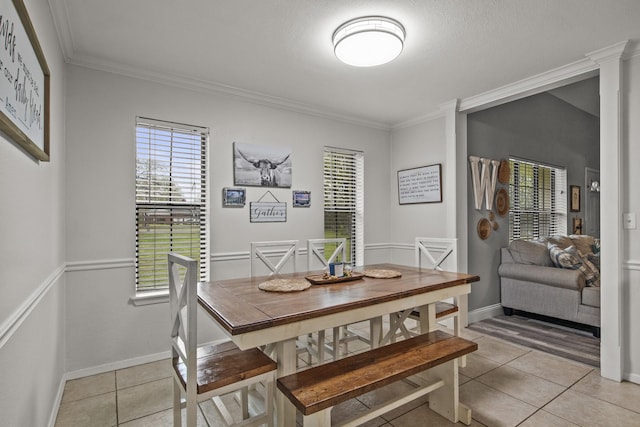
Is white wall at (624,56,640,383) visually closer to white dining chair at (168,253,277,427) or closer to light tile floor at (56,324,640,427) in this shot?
light tile floor at (56,324,640,427)

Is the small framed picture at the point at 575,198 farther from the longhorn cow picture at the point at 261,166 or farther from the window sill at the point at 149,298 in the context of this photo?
the window sill at the point at 149,298

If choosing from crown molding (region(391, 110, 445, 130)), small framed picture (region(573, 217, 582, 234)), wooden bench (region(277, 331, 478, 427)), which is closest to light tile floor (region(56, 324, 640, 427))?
wooden bench (region(277, 331, 478, 427))

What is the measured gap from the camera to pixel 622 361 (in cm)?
249

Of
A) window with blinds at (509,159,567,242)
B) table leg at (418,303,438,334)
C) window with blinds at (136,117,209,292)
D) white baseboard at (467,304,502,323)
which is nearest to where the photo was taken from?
table leg at (418,303,438,334)

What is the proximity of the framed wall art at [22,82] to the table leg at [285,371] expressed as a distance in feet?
4.71

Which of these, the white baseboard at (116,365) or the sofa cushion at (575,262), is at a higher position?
the sofa cushion at (575,262)

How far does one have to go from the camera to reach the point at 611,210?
2.52 m

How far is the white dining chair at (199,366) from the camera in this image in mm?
1491

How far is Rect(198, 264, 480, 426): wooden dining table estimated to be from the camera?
1.54 metres

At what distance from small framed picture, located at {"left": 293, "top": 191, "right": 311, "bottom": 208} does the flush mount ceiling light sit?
1.70 meters

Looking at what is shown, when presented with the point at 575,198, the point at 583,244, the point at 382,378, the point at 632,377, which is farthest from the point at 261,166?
the point at 575,198

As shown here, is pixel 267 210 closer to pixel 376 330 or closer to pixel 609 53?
pixel 376 330

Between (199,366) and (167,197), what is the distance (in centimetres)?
177

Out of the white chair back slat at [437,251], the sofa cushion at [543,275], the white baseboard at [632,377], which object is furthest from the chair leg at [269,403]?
the sofa cushion at [543,275]
